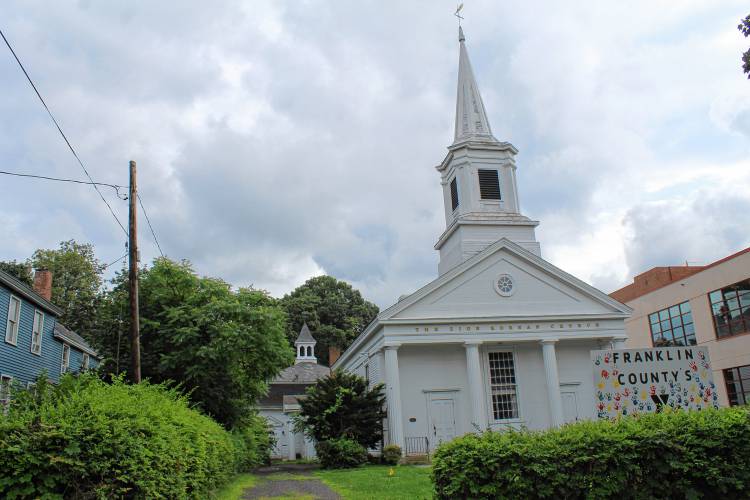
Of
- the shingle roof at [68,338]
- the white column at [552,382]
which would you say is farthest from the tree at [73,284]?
the white column at [552,382]

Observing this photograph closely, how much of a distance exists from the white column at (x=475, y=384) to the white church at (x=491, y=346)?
48 millimetres

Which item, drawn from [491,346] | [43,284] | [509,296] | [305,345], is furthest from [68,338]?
[305,345]

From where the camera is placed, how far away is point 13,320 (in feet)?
83.0

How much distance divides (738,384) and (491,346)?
13779mm

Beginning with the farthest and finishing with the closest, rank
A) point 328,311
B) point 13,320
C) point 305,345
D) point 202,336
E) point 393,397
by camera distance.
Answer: point 328,311 → point 305,345 → point 393,397 → point 13,320 → point 202,336

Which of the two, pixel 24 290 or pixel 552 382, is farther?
pixel 552 382

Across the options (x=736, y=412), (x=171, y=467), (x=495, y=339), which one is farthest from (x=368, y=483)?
(x=495, y=339)

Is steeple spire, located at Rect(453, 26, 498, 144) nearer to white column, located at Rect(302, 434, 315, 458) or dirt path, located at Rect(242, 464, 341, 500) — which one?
dirt path, located at Rect(242, 464, 341, 500)

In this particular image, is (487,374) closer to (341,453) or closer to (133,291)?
(341,453)

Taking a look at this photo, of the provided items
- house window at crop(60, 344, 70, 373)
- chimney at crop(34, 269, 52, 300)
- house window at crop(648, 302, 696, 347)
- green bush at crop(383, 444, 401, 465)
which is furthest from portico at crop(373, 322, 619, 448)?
chimney at crop(34, 269, 52, 300)

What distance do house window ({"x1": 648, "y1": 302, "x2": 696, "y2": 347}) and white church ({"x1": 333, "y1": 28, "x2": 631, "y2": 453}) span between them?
8537 millimetres

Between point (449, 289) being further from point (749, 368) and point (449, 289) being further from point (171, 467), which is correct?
point (171, 467)

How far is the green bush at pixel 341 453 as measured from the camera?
27.4 metres

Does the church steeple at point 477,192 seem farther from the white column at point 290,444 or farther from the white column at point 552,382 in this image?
the white column at point 290,444
